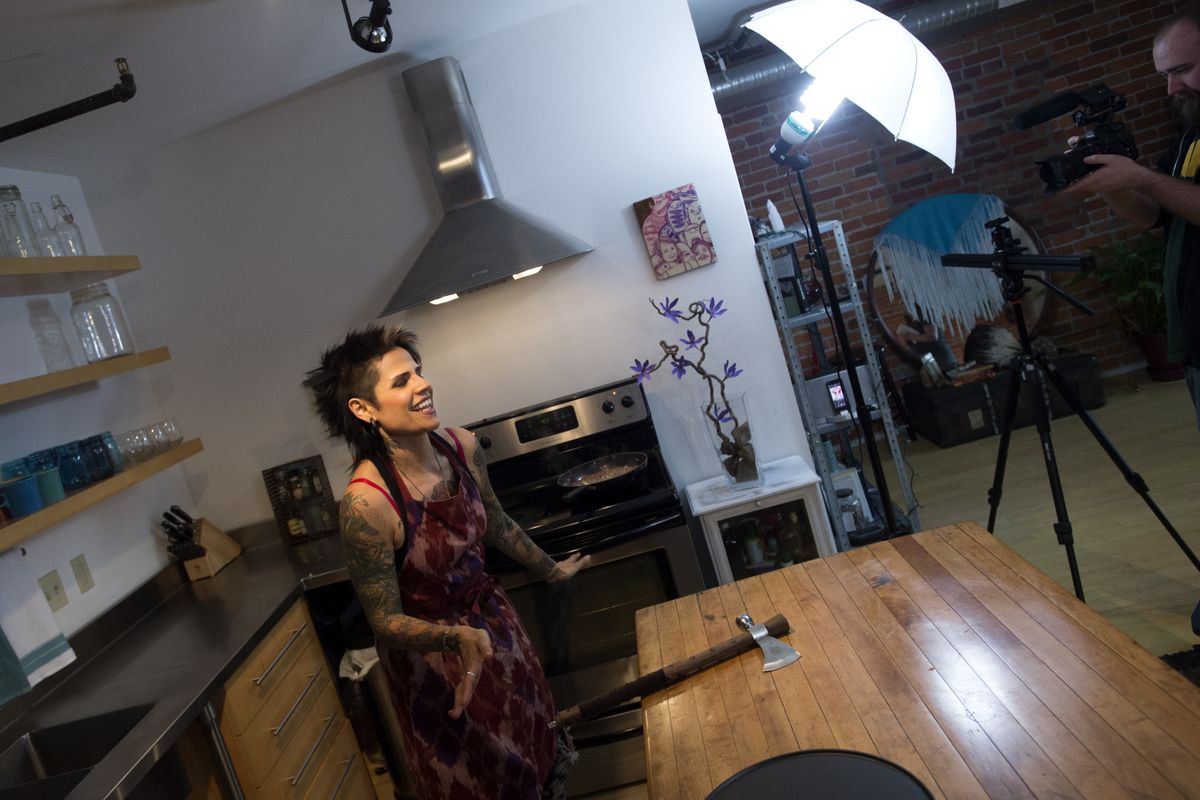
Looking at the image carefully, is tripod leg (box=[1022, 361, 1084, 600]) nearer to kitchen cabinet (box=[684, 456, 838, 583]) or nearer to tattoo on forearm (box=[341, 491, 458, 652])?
kitchen cabinet (box=[684, 456, 838, 583])

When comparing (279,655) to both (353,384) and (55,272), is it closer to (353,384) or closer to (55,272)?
(353,384)

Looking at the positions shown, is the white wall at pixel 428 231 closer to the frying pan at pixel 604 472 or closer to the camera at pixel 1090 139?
the frying pan at pixel 604 472

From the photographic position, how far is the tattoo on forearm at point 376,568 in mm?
1989

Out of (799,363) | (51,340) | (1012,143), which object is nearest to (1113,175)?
(799,363)

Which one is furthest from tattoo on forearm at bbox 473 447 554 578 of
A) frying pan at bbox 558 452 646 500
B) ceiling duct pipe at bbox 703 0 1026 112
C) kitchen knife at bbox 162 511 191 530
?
ceiling duct pipe at bbox 703 0 1026 112

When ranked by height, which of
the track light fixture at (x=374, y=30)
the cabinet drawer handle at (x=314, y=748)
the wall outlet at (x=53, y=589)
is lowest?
the cabinet drawer handle at (x=314, y=748)

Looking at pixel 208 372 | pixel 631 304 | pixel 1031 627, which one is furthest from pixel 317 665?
pixel 1031 627

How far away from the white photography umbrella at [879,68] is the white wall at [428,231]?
4.29ft

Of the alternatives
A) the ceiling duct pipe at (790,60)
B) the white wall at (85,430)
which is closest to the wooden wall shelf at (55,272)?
the white wall at (85,430)

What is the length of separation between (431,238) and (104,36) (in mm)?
1307

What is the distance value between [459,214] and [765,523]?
1.58m

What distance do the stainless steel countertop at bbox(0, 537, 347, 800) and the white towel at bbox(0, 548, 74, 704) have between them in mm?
139

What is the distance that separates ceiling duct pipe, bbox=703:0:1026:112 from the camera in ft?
16.8

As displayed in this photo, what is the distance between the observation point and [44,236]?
2.74 meters
